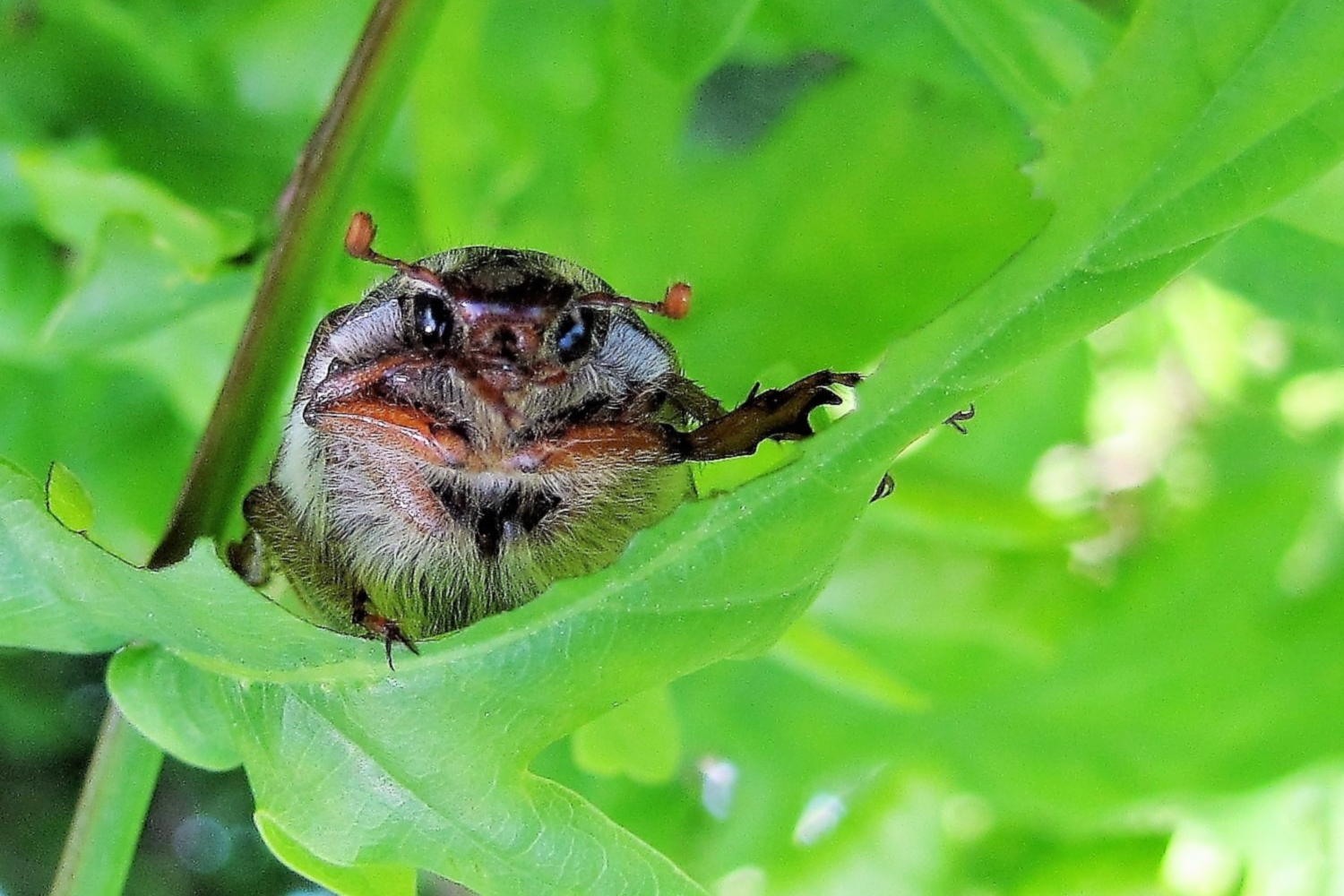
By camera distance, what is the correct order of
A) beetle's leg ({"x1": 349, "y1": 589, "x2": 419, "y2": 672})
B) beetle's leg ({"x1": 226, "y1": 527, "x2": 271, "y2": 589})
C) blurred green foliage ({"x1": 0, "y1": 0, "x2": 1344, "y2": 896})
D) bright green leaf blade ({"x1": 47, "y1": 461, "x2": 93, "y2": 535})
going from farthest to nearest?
beetle's leg ({"x1": 226, "y1": 527, "x2": 271, "y2": 589}) < bright green leaf blade ({"x1": 47, "y1": 461, "x2": 93, "y2": 535}) < beetle's leg ({"x1": 349, "y1": 589, "x2": 419, "y2": 672}) < blurred green foliage ({"x1": 0, "y1": 0, "x2": 1344, "y2": 896})

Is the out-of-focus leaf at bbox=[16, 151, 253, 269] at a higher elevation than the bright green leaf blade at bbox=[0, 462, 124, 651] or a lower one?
higher

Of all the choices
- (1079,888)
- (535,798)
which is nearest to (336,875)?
(535,798)

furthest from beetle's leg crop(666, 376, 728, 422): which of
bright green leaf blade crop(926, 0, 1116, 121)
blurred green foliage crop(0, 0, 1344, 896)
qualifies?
bright green leaf blade crop(926, 0, 1116, 121)

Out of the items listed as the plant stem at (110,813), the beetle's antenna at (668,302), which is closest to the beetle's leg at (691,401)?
the beetle's antenna at (668,302)

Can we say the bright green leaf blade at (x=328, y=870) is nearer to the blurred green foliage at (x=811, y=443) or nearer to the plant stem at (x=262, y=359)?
the blurred green foliage at (x=811, y=443)

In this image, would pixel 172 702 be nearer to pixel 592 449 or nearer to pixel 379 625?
pixel 379 625

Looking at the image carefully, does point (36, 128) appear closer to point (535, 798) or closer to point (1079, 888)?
point (535, 798)

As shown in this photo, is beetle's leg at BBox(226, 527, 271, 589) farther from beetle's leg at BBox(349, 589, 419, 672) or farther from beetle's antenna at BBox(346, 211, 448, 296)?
beetle's antenna at BBox(346, 211, 448, 296)
